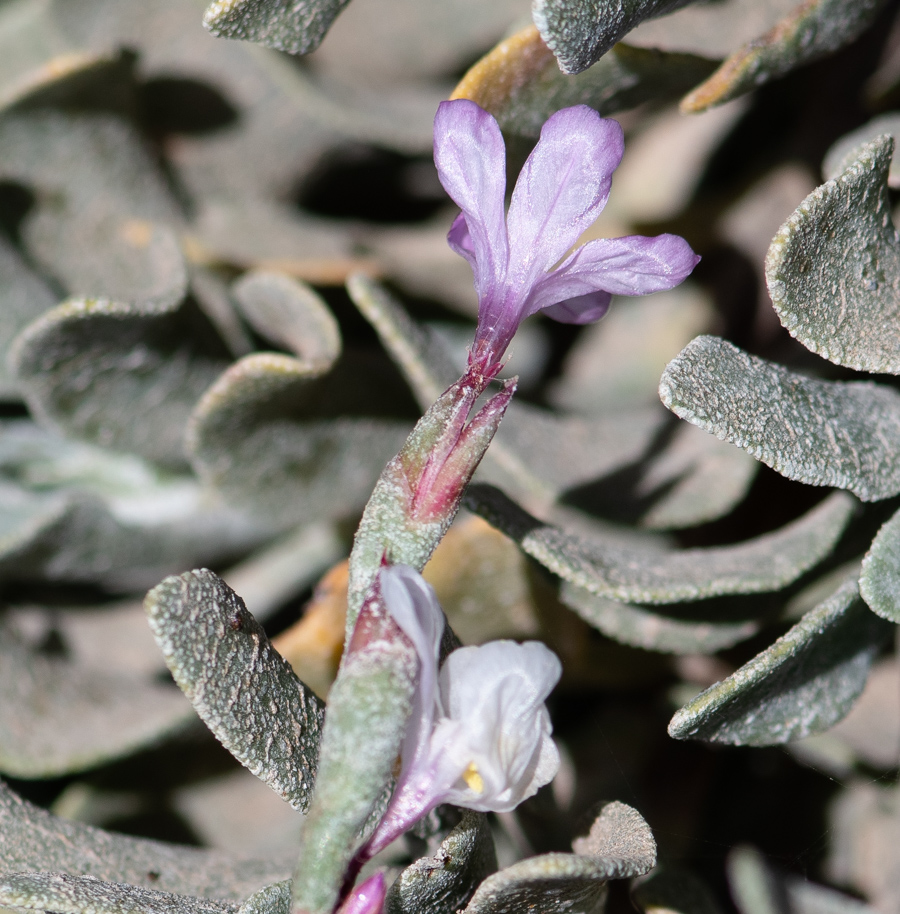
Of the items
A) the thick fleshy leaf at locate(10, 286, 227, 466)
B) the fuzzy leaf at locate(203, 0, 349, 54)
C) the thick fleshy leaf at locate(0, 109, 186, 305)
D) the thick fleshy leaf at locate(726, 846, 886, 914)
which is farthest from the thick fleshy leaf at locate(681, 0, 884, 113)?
the thick fleshy leaf at locate(726, 846, 886, 914)

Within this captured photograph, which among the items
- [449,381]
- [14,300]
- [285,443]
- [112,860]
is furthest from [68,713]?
[449,381]

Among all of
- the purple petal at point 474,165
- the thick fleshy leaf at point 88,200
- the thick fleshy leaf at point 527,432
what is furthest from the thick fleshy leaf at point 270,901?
the thick fleshy leaf at point 88,200

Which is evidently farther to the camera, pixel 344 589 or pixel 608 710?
pixel 608 710

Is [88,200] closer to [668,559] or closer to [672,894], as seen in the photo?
[668,559]

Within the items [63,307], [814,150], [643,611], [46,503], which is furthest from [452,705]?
[814,150]

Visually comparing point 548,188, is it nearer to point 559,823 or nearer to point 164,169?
point 559,823
